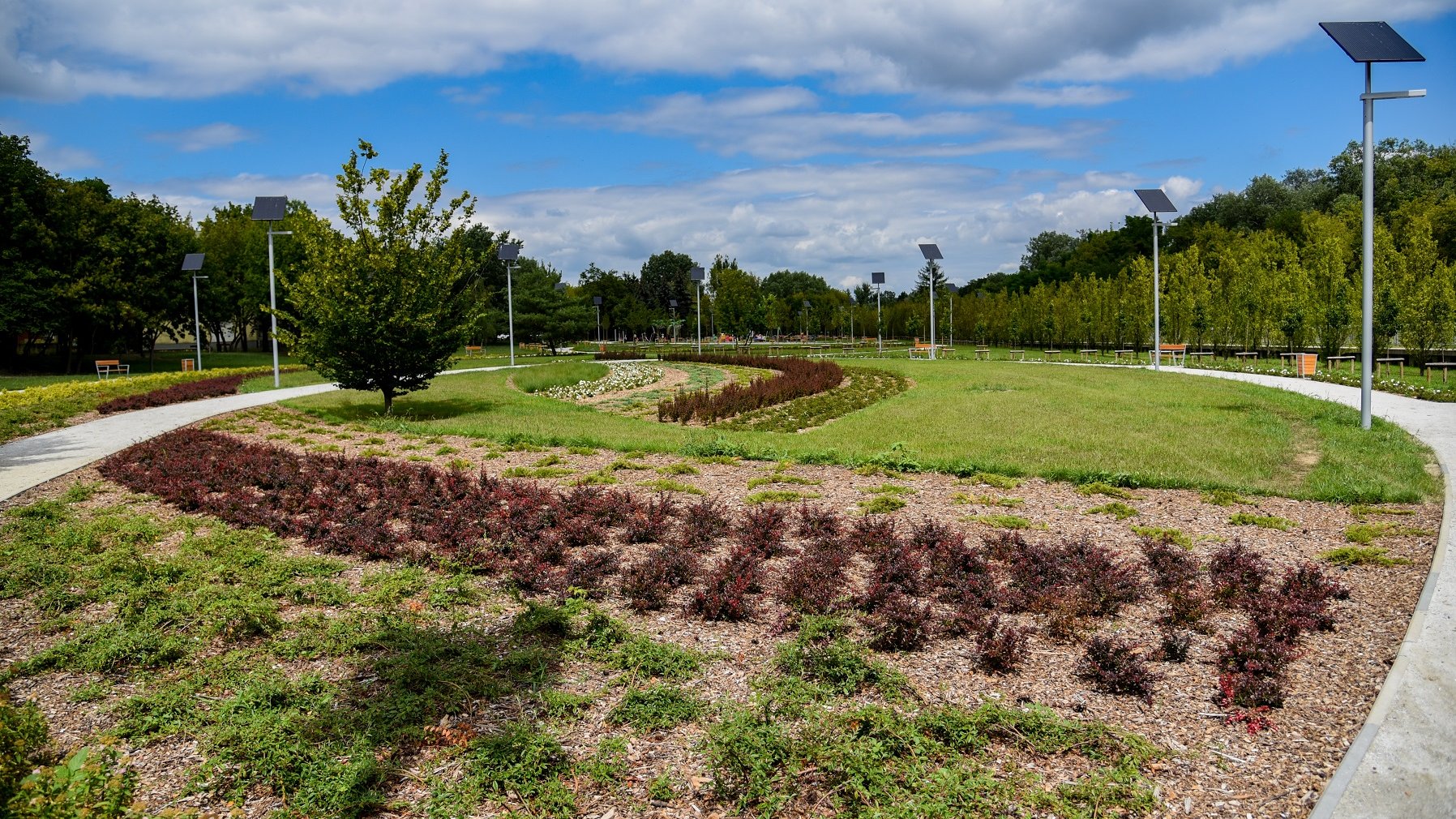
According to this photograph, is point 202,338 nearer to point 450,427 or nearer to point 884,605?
point 450,427

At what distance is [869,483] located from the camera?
1058 centimetres

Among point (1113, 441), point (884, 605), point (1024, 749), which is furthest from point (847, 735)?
point (1113, 441)

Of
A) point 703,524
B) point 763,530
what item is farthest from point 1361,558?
point 703,524

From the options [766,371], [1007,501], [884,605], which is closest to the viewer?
[884,605]

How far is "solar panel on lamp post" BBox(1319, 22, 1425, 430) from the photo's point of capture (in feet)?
44.1

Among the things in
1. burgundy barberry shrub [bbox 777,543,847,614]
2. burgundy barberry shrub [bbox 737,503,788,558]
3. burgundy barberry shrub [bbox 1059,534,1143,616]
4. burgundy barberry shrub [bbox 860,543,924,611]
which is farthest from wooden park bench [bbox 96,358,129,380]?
burgundy barberry shrub [bbox 1059,534,1143,616]

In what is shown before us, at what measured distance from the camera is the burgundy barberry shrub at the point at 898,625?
17.7 ft

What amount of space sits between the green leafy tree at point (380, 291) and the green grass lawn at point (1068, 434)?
1.31 metres

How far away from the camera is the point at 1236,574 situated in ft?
21.3

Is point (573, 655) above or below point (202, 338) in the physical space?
below

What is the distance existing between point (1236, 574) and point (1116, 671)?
2.35 metres

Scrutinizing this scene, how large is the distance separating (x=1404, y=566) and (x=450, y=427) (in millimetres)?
14269

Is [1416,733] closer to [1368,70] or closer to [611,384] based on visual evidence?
[1368,70]

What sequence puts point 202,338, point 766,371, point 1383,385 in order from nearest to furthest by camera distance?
point 1383,385
point 766,371
point 202,338
